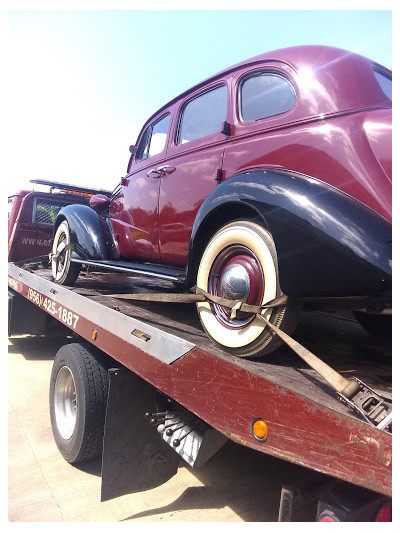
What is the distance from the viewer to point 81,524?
214cm

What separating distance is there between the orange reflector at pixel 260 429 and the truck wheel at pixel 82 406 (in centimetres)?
152

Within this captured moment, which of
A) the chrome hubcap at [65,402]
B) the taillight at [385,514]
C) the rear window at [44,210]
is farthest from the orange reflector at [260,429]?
the rear window at [44,210]

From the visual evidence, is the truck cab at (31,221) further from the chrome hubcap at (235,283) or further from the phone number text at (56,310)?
the chrome hubcap at (235,283)

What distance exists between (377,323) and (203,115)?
1.91m

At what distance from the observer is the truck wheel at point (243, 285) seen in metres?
1.67

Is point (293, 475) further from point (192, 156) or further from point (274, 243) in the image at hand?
point (192, 156)

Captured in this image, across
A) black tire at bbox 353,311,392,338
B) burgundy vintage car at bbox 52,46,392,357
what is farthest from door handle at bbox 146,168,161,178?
black tire at bbox 353,311,392,338

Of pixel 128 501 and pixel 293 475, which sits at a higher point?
pixel 293 475

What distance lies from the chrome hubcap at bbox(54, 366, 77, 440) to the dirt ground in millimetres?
205

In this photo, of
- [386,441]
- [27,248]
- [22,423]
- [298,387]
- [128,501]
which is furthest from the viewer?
[27,248]

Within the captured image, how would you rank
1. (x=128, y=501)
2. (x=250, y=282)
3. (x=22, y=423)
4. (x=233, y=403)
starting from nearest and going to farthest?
→ (x=233, y=403) → (x=250, y=282) → (x=128, y=501) → (x=22, y=423)

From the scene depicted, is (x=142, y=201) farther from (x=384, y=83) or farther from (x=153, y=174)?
(x=384, y=83)

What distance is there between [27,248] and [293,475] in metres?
5.61

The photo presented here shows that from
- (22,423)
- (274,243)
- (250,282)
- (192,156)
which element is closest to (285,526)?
(250,282)
